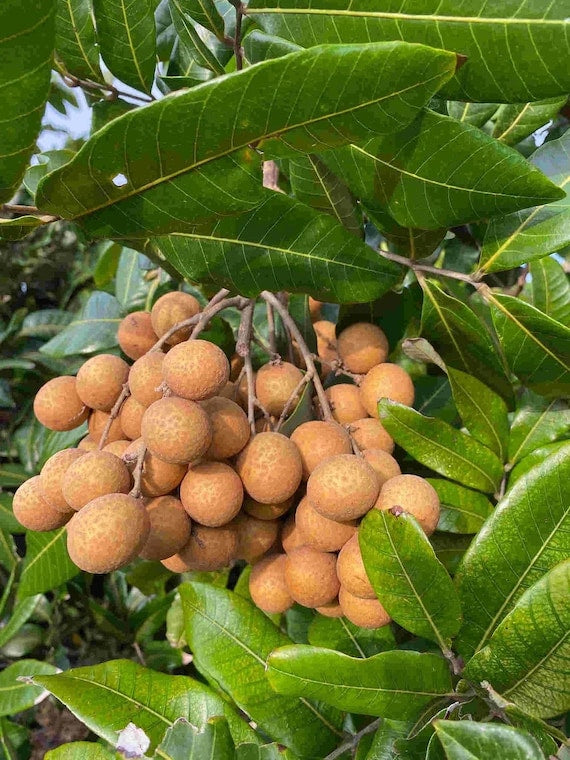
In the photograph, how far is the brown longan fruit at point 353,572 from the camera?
791 millimetres

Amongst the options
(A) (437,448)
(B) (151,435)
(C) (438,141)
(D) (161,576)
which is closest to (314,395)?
(A) (437,448)

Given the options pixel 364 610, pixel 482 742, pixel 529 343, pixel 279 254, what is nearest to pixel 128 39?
pixel 279 254

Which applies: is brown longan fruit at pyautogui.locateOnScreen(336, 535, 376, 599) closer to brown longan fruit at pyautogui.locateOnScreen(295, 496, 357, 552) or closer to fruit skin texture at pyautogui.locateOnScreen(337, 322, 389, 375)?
brown longan fruit at pyautogui.locateOnScreen(295, 496, 357, 552)

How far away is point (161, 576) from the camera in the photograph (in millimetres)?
1453

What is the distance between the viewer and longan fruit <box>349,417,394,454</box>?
95 centimetres

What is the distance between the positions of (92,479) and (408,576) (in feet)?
1.31

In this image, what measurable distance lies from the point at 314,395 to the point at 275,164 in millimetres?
459

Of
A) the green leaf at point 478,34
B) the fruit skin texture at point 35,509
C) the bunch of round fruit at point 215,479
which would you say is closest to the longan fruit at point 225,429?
the bunch of round fruit at point 215,479

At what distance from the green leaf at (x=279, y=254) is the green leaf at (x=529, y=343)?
18cm

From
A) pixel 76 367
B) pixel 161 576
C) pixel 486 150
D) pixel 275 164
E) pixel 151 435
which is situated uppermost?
pixel 486 150

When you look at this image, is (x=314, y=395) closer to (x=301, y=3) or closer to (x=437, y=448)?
(x=437, y=448)

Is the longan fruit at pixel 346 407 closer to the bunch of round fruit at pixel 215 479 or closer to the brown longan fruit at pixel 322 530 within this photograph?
the bunch of round fruit at pixel 215 479

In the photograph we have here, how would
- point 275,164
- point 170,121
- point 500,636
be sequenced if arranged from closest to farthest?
point 170,121 < point 500,636 < point 275,164

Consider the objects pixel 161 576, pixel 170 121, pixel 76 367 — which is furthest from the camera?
pixel 76 367
